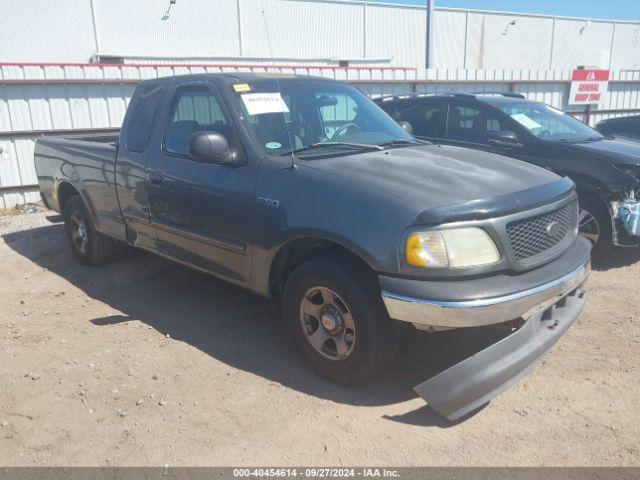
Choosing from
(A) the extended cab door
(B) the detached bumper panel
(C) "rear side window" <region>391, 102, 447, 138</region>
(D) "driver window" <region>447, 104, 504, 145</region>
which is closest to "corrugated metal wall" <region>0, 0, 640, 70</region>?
(C) "rear side window" <region>391, 102, 447, 138</region>

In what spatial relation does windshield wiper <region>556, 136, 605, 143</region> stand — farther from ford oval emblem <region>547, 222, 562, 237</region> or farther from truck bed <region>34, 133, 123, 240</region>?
truck bed <region>34, 133, 123, 240</region>

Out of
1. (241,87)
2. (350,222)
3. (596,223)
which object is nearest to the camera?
(350,222)

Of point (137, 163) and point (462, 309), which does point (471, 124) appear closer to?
point (137, 163)

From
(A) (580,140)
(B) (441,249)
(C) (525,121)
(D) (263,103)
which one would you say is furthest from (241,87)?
(A) (580,140)

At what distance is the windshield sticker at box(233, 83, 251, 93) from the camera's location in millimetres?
4098

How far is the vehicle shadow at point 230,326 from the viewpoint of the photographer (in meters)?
3.55

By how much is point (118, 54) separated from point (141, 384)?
23.3 m

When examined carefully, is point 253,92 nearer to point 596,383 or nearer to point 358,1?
point 596,383

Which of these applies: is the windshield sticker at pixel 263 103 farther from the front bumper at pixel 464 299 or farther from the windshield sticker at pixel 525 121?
the windshield sticker at pixel 525 121

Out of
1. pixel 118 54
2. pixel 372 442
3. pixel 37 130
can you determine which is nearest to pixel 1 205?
pixel 37 130

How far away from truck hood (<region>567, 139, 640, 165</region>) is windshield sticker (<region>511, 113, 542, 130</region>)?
54cm

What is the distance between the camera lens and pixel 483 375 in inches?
116

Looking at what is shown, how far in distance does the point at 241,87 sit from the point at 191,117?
1.87 ft

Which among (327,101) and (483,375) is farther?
(327,101)
